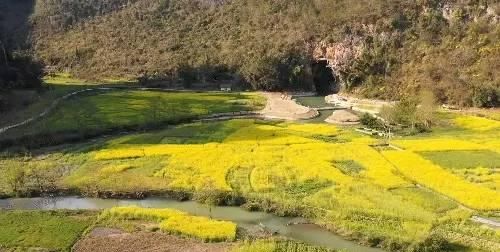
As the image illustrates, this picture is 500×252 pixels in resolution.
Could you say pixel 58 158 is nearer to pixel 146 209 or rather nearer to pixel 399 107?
pixel 146 209

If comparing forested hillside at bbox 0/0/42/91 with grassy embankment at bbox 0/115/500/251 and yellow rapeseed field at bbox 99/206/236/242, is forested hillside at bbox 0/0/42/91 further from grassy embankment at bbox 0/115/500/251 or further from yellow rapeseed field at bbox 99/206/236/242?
yellow rapeseed field at bbox 99/206/236/242

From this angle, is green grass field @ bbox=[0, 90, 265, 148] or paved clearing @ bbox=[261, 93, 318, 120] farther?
paved clearing @ bbox=[261, 93, 318, 120]

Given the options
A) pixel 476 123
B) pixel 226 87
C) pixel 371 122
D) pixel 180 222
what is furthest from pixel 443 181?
pixel 226 87

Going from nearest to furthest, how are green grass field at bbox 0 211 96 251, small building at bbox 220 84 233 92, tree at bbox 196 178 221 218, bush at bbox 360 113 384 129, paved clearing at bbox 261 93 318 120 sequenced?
green grass field at bbox 0 211 96 251 < tree at bbox 196 178 221 218 < bush at bbox 360 113 384 129 < paved clearing at bbox 261 93 318 120 < small building at bbox 220 84 233 92

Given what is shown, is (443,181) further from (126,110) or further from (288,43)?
(288,43)

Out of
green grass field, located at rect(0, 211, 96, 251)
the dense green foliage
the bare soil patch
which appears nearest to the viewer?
the dense green foliage

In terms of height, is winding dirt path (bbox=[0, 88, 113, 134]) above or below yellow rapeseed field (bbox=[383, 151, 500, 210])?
above

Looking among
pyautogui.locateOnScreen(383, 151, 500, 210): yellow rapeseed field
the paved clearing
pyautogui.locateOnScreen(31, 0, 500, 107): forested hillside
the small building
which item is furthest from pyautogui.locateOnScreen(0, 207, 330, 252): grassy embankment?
the small building

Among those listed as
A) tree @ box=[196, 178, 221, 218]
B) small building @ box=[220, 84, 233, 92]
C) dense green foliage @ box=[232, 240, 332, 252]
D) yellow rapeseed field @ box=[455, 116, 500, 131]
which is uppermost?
small building @ box=[220, 84, 233, 92]
